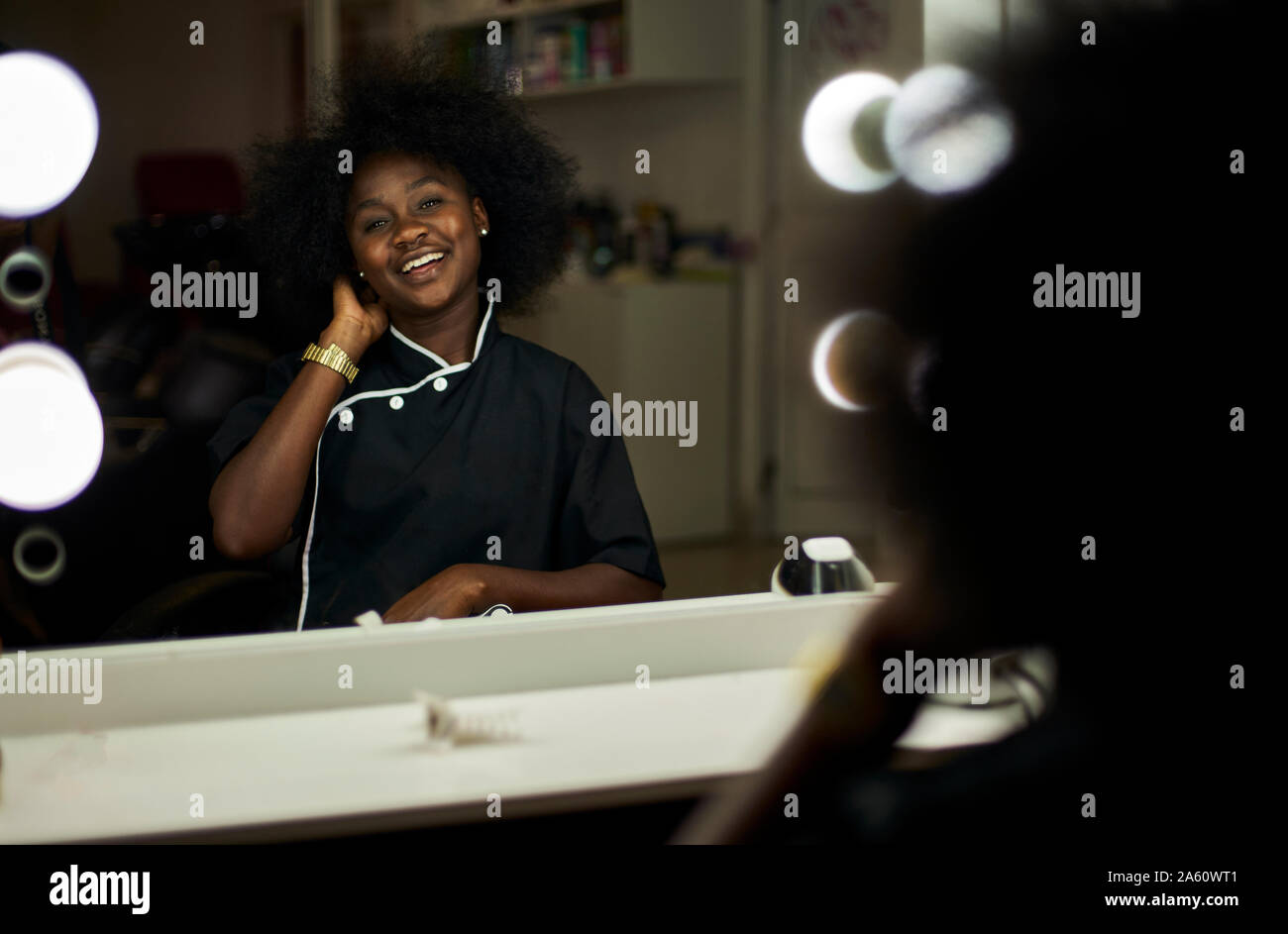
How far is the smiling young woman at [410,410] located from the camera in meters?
1.37

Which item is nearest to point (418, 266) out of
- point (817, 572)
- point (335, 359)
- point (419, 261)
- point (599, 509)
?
point (419, 261)

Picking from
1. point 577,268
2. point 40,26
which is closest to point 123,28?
point 40,26

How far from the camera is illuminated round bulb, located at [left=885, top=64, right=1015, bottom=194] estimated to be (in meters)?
0.33

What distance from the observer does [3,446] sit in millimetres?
892

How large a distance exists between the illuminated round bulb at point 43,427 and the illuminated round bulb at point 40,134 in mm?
142

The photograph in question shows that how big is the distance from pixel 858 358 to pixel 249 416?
1.21 meters

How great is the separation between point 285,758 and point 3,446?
0.36 meters

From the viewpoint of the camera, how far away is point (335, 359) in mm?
1376

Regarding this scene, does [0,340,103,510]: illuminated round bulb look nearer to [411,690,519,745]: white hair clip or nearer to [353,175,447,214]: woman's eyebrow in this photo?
[411,690,519,745]: white hair clip

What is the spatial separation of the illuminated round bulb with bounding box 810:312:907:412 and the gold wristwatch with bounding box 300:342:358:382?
3.62ft
